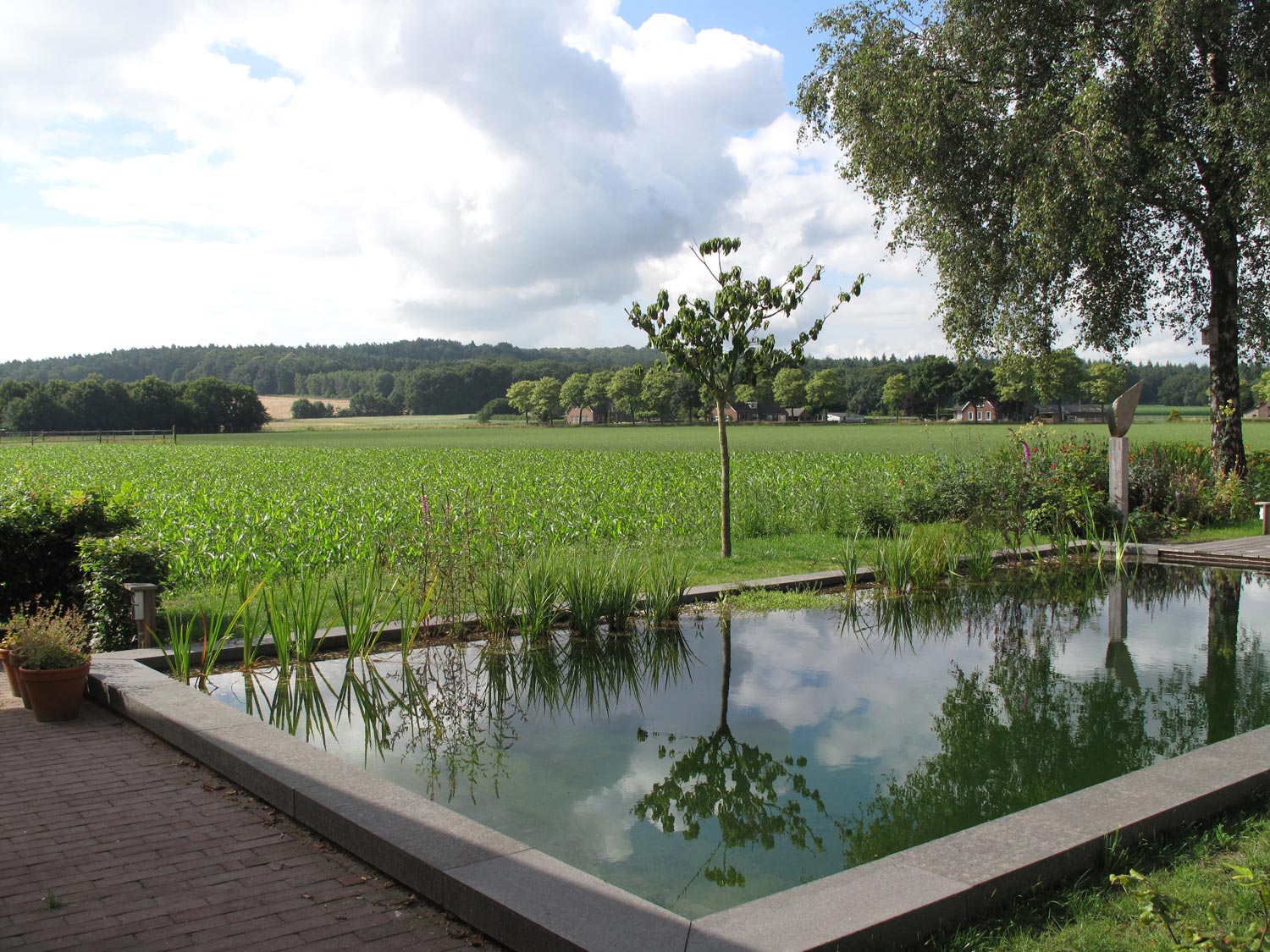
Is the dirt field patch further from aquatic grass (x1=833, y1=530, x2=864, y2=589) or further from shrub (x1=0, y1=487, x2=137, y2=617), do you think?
aquatic grass (x1=833, y1=530, x2=864, y2=589)

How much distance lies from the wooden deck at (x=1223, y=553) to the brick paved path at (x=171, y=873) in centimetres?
1214

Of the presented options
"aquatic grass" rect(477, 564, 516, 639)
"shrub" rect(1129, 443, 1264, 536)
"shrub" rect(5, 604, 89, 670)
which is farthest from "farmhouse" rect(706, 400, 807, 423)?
"shrub" rect(5, 604, 89, 670)

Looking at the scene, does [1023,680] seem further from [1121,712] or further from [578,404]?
[578,404]

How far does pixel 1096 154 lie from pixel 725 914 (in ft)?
52.8

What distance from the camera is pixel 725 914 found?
10.0 feet

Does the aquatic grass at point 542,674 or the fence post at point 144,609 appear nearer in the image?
the aquatic grass at point 542,674

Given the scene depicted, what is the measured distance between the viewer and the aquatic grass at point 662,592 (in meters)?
8.72

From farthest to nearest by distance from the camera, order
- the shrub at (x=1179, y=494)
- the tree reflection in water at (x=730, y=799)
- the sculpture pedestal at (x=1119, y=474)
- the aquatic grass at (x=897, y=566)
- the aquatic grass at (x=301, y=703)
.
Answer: the shrub at (x=1179, y=494) → the sculpture pedestal at (x=1119, y=474) → the aquatic grass at (x=897, y=566) → the aquatic grass at (x=301, y=703) → the tree reflection in water at (x=730, y=799)

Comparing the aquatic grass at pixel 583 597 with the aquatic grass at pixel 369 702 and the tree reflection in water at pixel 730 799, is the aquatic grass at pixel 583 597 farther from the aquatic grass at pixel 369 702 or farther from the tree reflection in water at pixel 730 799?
the tree reflection in water at pixel 730 799

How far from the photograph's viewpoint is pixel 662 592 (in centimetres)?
877

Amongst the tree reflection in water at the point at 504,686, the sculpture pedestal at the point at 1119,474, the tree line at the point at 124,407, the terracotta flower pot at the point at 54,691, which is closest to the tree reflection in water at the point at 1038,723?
the tree reflection in water at the point at 504,686

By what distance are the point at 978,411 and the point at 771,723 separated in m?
121

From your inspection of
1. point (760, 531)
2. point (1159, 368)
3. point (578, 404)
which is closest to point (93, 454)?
point (760, 531)

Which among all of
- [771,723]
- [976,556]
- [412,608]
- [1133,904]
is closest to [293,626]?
[412,608]
